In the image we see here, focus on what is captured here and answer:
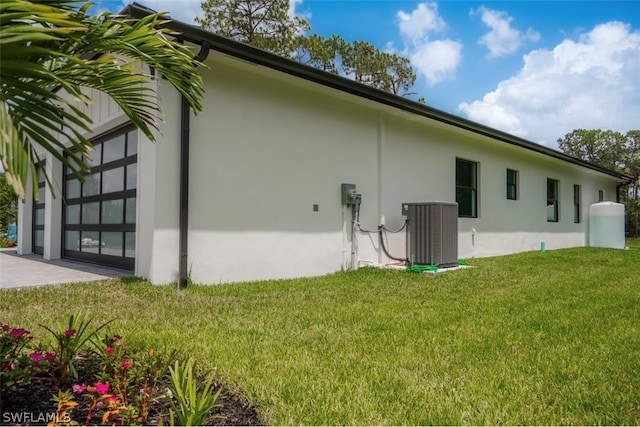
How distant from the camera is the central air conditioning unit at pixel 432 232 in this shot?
7641 millimetres

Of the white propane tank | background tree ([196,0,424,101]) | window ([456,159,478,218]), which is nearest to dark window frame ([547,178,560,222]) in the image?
the white propane tank

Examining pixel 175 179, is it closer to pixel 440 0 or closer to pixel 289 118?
pixel 289 118

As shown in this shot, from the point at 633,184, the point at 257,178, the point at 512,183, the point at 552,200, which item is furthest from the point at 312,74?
the point at 633,184

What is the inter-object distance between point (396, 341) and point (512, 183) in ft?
34.2

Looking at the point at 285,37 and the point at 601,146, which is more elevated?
the point at 285,37

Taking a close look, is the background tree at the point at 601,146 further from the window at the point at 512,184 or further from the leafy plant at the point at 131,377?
the leafy plant at the point at 131,377

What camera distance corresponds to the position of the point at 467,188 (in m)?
10.5

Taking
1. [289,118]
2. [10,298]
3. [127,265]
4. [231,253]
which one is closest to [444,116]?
[289,118]

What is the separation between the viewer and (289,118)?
688 centimetres

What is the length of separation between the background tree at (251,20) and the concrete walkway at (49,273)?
456 inches

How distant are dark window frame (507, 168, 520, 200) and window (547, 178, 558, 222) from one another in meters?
2.37

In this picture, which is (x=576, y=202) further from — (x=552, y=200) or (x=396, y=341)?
(x=396, y=341)

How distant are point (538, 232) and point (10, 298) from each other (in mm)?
13131

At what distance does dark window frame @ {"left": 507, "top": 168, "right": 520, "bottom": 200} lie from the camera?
39.4 feet
